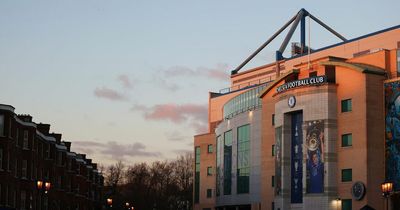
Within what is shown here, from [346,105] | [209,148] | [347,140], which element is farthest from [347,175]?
[209,148]

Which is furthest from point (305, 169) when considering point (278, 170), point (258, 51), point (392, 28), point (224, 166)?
point (258, 51)

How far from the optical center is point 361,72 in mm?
71750

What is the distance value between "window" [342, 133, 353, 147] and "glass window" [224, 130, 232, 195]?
32.2 m

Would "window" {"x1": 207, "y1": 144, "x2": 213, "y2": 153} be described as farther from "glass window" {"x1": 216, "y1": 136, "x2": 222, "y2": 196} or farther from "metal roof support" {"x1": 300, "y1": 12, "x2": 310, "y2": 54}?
"metal roof support" {"x1": 300, "y1": 12, "x2": 310, "y2": 54}

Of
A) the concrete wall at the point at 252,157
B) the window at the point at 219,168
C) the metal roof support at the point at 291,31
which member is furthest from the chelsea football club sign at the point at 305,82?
the metal roof support at the point at 291,31

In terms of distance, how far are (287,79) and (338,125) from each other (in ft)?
36.1

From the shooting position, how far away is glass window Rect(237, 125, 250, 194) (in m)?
97.4

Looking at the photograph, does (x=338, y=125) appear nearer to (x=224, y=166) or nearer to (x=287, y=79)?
(x=287, y=79)

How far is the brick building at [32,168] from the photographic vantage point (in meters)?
65.6

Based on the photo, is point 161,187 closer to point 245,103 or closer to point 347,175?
point 245,103

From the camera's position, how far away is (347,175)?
72.6 metres

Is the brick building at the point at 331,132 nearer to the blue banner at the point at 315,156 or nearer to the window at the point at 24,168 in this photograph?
the blue banner at the point at 315,156

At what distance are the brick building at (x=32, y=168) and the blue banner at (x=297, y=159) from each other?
2835 centimetres

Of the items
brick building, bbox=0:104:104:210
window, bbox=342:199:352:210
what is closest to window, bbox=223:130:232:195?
brick building, bbox=0:104:104:210
